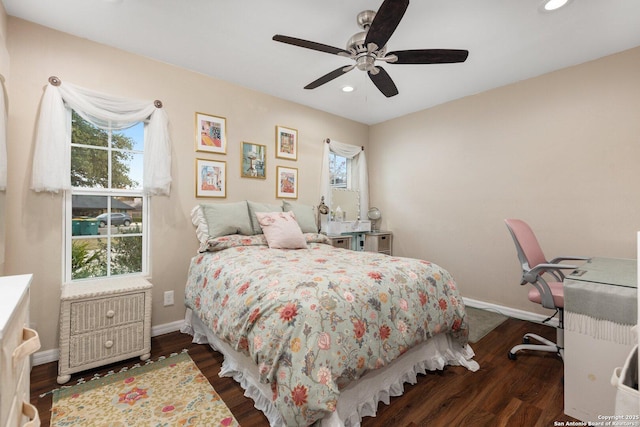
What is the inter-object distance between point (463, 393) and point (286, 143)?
303 cm

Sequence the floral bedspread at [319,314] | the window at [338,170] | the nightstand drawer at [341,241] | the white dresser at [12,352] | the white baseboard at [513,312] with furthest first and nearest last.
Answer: the window at [338,170] → the nightstand drawer at [341,241] → the white baseboard at [513,312] → the floral bedspread at [319,314] → the white dresser at [12,352]

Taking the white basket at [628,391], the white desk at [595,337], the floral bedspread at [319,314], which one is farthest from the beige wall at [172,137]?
the white basket at [628,391]

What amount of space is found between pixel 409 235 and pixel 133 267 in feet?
11.1

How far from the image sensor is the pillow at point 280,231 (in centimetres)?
273


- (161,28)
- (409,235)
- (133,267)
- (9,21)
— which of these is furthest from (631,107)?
(9,21)

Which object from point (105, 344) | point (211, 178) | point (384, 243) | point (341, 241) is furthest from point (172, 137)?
point (384, 243)

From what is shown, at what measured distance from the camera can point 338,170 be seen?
4.43 meters

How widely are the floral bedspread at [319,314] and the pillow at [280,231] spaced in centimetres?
38

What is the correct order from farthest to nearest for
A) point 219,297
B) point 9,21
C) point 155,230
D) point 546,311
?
point 546,311 < point 155,230 < point 9,21 < point 219,297

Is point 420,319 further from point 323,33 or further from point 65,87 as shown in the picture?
point 65,87

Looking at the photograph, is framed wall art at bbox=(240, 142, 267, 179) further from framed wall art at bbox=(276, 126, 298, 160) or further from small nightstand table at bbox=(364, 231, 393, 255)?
small nightstand table at bbox=(364, 231, 393, 255)

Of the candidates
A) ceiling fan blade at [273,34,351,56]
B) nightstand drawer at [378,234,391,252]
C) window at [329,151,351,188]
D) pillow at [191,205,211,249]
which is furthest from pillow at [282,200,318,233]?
ceiling fan blade at [273,34,351,56]

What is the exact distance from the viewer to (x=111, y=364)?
215 centimetres

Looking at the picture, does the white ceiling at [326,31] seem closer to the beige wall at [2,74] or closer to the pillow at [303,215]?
the beige wall at [2,74]
